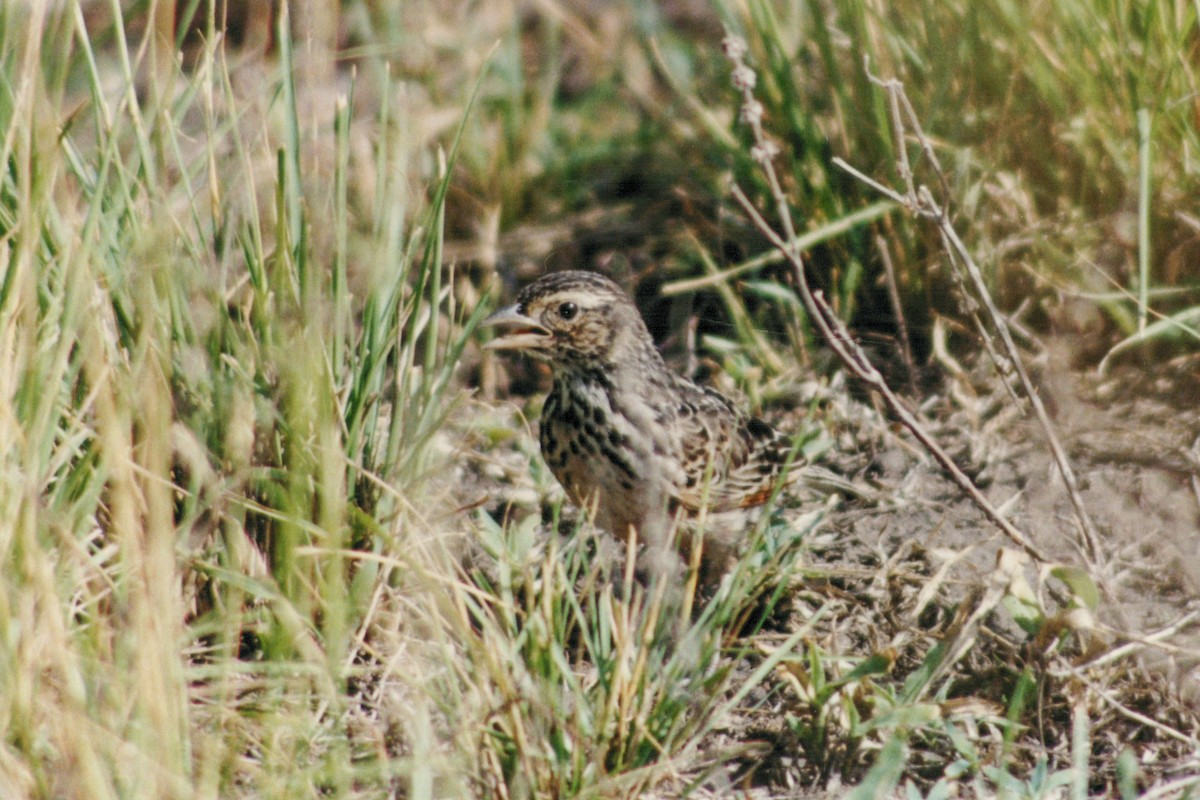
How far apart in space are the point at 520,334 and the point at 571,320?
17cm

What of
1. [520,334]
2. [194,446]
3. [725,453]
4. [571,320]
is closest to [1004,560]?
[725,453]

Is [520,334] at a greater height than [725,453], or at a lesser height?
greater

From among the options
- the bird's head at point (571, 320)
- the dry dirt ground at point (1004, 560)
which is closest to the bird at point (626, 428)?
the bird's head at point (571, 320)

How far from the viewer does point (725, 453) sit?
4.80 metres

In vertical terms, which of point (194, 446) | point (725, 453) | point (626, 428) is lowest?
point (725, 453)

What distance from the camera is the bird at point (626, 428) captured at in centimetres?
454

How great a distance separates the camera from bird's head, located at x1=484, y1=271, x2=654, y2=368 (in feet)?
15.5

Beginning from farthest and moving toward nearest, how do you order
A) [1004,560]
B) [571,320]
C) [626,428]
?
[571,320] → [626,428] → [1004,560]

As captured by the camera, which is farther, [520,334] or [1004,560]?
[520,334]

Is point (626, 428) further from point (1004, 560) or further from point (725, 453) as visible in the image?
point (1004, 560)

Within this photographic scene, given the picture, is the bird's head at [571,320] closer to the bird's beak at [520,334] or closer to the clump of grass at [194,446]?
the bird's beak at [520,334]

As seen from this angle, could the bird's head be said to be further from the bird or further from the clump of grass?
the clump of grass

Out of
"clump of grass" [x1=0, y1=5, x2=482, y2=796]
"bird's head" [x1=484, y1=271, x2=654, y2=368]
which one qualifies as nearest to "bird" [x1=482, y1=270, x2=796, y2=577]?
"bird's head" [x1=484, y1=271, x2=654, y2=368]

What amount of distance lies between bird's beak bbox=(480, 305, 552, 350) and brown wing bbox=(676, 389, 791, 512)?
0.47 m
